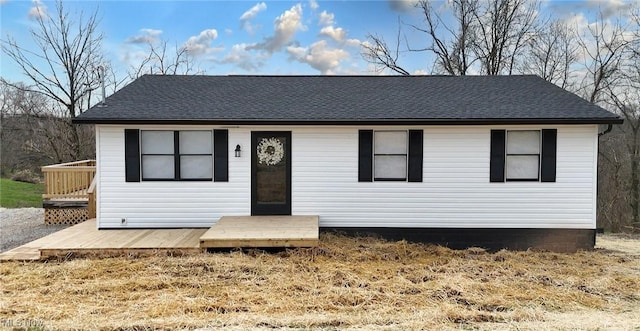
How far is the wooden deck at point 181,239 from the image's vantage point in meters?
6.44

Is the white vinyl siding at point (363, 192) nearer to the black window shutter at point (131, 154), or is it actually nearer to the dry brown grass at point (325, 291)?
the black window shutter at point (131, 154)

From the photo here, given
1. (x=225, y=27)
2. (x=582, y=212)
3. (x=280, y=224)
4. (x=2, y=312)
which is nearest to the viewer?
(x=2, y=312)

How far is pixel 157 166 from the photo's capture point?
795 centimetres

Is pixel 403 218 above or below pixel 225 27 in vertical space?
below

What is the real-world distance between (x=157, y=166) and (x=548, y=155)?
792 centimetres

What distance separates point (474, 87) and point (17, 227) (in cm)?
1224

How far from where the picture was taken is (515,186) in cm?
785

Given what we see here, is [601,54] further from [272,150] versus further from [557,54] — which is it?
[272,150]

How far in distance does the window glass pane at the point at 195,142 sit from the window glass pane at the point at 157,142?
24cm

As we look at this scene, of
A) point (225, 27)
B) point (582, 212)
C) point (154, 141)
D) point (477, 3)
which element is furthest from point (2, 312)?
point (477, 3)

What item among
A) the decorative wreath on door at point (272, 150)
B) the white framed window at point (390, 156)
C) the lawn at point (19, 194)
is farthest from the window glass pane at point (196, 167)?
the lawn at point (19, 194)

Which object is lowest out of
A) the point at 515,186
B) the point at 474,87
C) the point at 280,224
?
the point at 280,224

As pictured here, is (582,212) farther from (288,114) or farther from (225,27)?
(225,27)

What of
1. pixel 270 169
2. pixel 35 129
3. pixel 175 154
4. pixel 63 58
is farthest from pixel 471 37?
pixel 35 129
